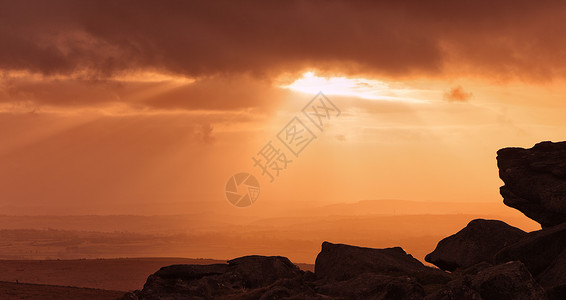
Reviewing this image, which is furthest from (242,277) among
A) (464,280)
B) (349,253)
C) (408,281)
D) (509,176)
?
(509,176)

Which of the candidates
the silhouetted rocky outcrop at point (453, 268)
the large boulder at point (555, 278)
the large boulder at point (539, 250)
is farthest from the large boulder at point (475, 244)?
the large boulder at point (555, 278)

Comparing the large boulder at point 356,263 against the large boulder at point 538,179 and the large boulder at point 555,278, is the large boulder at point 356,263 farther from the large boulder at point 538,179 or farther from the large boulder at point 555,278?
the large boulder at point 538,179

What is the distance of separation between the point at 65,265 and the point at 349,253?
7525cm

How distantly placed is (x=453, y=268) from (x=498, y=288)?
12.6m

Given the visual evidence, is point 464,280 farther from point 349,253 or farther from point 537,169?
point 537,169

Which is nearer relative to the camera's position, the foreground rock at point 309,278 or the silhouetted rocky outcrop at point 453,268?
the silhouetted rocky outcrop at point 453,268

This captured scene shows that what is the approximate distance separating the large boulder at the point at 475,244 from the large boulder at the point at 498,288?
33.5 ft

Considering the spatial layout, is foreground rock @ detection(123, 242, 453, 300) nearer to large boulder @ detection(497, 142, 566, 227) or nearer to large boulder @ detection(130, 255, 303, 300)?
large boulder @ detection(130, 255, 303, 300)

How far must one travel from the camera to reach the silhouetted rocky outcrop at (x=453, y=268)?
24.8 metres

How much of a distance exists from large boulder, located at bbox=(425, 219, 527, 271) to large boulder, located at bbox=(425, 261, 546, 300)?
402 inches

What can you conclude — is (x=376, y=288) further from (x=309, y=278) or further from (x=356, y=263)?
(x=309, y=278)

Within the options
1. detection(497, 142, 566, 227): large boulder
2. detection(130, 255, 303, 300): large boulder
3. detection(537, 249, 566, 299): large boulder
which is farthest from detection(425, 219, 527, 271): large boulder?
detection(130, 255, 303, 300): large boulder

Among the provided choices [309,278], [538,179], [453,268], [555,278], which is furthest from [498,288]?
[538,179]

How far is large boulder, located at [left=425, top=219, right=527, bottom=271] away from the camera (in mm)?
35031
